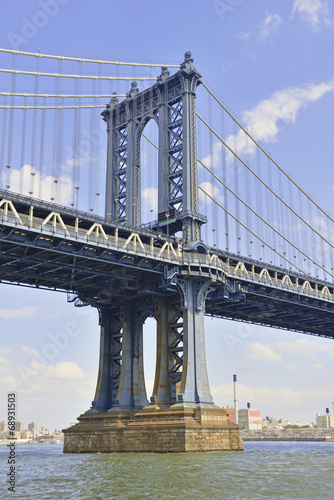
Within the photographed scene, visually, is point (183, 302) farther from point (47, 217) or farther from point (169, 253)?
point (47, 217)

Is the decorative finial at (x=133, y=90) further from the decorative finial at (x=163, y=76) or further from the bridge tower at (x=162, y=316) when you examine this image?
the decorative finial at (x=163, y=76)

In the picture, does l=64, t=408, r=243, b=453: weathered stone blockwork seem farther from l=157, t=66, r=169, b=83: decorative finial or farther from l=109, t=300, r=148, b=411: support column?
l=157, t=66, r=169, b=83: decorative finial

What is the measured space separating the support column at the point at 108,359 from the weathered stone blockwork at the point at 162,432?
3.96 meters

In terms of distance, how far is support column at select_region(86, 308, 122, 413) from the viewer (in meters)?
73.7

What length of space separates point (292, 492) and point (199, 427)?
2754cm

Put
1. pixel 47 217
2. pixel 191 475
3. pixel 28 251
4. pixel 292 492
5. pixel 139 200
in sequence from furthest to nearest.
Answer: pixel 139 200 < pixel 28 251 < pixel 47 217 < pixel 191 475 < pixel 292 492

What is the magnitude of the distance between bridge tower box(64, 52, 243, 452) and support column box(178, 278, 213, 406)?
Answer: 0.10 metres

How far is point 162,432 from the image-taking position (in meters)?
59.8

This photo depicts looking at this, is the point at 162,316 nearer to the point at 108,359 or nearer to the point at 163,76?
the point at 108,359

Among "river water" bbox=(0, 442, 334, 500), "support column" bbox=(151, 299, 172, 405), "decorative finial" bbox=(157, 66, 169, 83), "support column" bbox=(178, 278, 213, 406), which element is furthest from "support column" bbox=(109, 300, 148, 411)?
"decorative finial" bbox=(157, 66, 169, 83)

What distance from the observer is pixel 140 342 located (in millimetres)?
72875

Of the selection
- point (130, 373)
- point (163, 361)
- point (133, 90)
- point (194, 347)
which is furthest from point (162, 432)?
point (133, 90)

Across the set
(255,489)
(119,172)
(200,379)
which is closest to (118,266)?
(200,379)

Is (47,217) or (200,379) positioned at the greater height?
(47,217)
